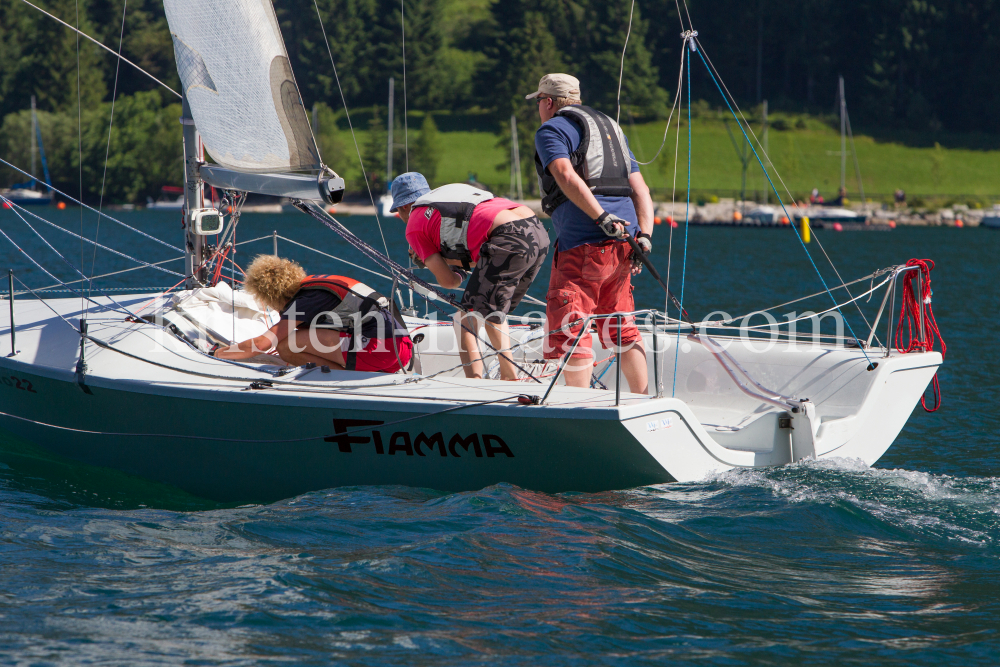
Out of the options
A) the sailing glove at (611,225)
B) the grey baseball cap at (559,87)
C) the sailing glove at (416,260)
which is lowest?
the sailing glove at (416,260)

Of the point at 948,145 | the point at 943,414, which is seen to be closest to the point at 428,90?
the point at 948,145

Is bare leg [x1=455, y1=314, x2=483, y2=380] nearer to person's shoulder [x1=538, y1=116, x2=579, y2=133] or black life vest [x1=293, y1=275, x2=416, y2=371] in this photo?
black life vest [x1=293, y1=275, x2=416, y2=371]

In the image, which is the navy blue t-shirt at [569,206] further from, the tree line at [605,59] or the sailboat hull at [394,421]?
the tree line at [605,59]

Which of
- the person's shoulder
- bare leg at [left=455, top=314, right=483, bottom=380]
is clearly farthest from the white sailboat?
the person's shoulder

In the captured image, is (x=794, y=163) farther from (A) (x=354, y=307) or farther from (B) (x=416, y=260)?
(A) (x=354, y=307)

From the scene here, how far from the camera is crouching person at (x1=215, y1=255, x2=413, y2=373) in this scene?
5.05 m

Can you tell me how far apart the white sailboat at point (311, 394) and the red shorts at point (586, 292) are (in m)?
0.20

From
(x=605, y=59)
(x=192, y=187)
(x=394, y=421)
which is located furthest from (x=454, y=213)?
(x=605, y=59)

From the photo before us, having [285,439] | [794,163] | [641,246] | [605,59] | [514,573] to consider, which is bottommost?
[514,573]

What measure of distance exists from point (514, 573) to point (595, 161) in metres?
2.02

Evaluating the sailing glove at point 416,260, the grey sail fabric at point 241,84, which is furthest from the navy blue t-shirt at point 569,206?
the grey sail fabric at point 241,84

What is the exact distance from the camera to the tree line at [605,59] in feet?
231

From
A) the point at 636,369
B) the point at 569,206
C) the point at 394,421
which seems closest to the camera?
the point at 394,421

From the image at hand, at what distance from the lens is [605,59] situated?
242 feet
